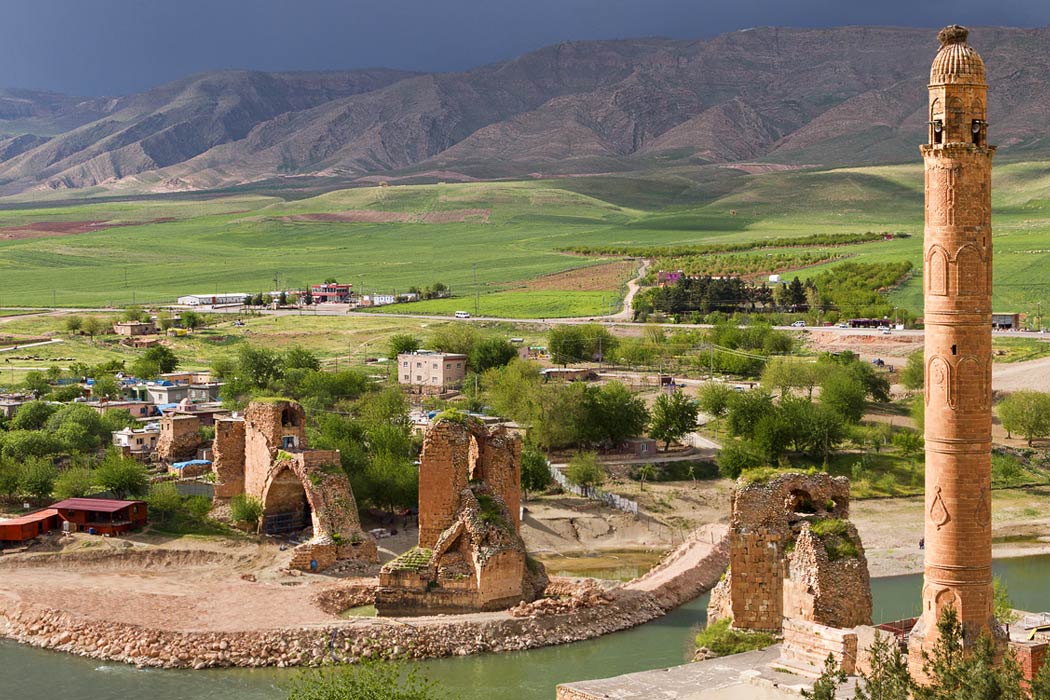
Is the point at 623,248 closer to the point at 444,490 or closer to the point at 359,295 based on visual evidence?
the point at 359,295

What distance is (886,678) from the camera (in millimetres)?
20547

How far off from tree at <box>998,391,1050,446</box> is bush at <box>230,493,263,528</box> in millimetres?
29298

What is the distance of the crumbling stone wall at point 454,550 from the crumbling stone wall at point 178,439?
20.4 m

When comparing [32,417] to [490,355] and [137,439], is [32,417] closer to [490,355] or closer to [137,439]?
[137,439]

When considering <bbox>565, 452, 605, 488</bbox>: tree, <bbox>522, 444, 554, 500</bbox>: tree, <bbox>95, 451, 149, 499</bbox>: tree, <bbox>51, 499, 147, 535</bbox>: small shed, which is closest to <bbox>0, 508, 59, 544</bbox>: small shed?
<bbox>51, 499, 147, 535</bbox>: small shed

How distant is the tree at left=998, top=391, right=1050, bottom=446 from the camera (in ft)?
196

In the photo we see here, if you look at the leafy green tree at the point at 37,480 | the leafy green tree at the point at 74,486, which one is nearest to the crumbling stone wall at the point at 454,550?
the leafy green tree at the point at 74,486

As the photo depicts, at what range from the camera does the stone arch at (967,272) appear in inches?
893

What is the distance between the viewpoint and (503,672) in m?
32.6

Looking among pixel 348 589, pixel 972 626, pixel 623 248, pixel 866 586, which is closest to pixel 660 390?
pixel 348 589

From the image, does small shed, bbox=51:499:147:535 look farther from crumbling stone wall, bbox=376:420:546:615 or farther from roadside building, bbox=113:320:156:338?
roadside building, bbox=113:320:156:338

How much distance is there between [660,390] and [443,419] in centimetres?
3701

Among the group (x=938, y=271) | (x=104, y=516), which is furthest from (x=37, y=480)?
(x=938, y=271)

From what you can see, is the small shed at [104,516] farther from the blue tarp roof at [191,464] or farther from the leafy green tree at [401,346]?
the leafy green tree at [401,346]
